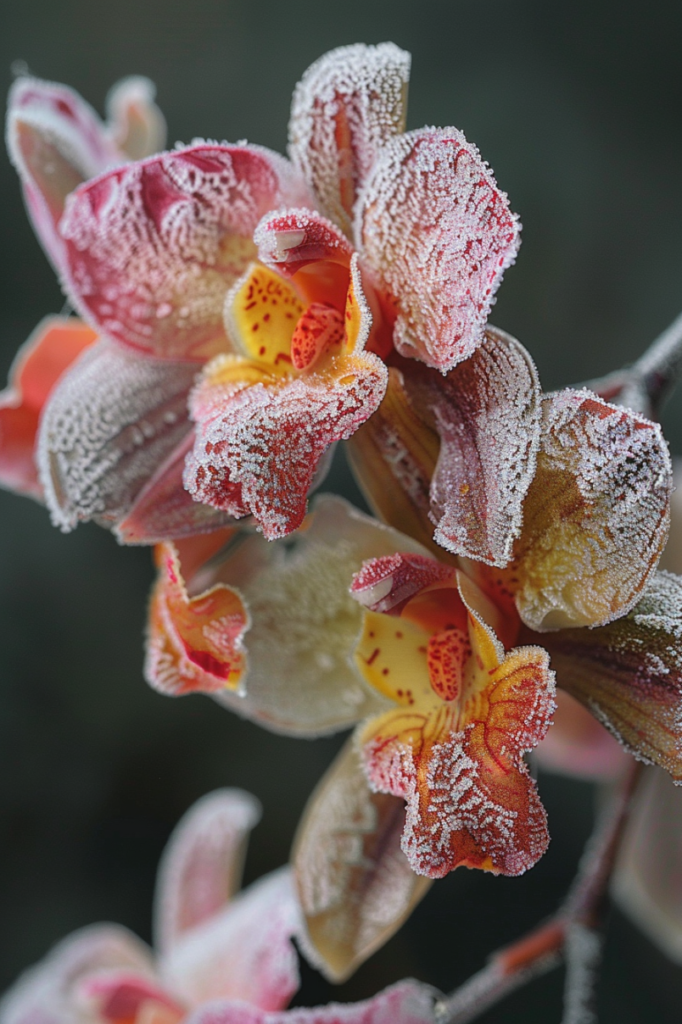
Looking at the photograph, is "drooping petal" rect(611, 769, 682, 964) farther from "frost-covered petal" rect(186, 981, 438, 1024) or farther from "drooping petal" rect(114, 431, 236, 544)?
"drooping petal" rect(114, 431, 236, 544)

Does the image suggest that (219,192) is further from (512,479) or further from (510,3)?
(510,3)

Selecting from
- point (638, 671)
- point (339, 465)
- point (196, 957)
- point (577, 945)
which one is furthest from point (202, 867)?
point (339, 465)

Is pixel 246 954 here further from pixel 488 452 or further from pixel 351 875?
pixel 488 452

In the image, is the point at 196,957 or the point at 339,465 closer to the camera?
the point at 196,957

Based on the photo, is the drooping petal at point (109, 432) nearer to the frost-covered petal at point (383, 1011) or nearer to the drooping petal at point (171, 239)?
the drooping petal at point (171, 239)

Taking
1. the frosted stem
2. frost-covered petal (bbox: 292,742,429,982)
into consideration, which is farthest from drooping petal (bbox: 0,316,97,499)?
the frosted stem

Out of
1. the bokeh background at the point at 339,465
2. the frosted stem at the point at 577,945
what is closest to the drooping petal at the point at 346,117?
the frosted stem at the point at 577,945
